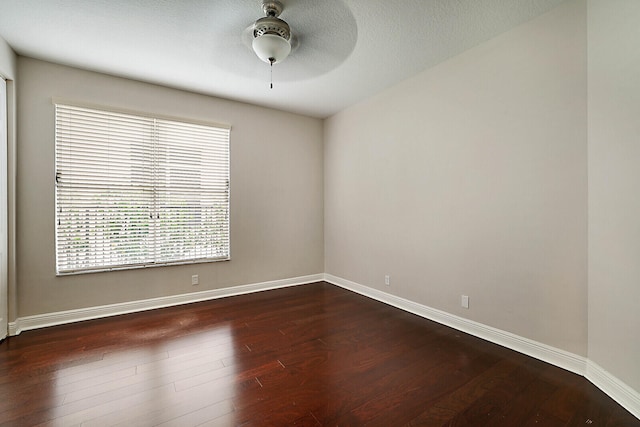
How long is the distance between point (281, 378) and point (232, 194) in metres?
2.63

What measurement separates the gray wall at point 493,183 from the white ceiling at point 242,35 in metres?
0.29

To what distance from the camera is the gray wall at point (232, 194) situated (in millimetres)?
2865

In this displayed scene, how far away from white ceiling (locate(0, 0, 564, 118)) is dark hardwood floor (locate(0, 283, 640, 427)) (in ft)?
8.73

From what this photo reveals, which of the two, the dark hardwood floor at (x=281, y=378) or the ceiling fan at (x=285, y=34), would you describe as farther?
the ceiling fan at (x=285, y=34)

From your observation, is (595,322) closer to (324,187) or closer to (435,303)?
(435,303)

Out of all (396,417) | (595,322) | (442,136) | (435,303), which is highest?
(442,136)

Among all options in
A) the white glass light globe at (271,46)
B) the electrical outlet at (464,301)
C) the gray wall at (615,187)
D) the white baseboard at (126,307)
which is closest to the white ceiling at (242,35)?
the white glass light globe at (271,46)

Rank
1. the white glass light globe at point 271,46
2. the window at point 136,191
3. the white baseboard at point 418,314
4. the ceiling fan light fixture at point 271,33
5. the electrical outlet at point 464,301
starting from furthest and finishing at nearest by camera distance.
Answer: the window at point 136,191 → the electrical outlet at point 464,301 → the white glass light globe at point 271,46 → the ceiling fan light fixture at point 271,33 → the white baseboard at point 418,314

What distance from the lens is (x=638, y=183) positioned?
65.0 inches

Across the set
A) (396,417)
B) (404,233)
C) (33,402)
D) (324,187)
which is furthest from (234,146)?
(396,417)

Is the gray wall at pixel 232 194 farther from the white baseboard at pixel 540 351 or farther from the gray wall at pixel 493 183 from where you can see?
the white baseboard at pixel 540 351

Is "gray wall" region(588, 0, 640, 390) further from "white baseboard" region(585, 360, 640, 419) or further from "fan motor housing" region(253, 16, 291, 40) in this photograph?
"fan motor housing" region(253, 16, 291, 40)

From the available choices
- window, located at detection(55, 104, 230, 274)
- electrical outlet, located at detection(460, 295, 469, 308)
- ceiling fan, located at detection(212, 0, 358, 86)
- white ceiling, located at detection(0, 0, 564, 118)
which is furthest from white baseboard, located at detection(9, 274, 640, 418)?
ceiling fan, located at detection(212, 0, 358, 86)

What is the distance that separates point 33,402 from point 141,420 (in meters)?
0.77
